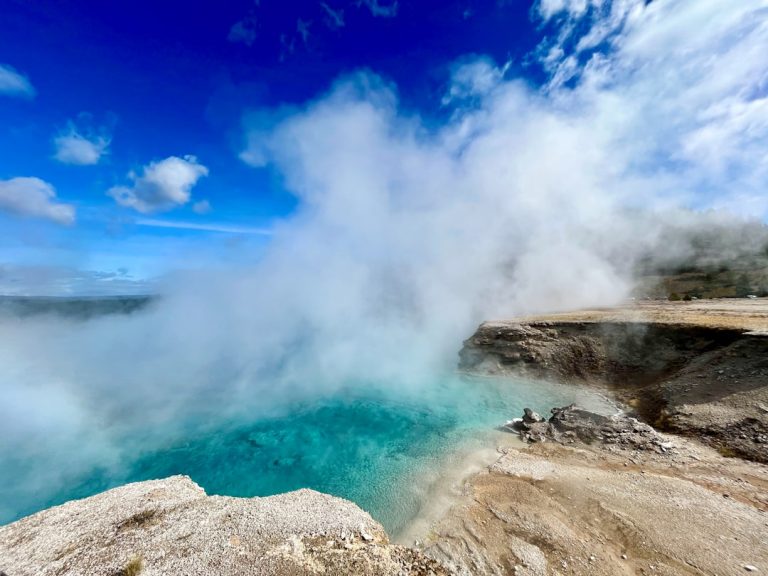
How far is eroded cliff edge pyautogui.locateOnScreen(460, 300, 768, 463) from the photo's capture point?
15.3 m

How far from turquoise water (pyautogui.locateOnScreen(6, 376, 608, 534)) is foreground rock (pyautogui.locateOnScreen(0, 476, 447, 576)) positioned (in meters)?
4.21

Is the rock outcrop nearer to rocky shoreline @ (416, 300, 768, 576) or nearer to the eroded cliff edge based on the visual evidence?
rocky shoreline @ (416, 300, 768, 576)

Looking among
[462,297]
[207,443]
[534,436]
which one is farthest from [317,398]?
[462,297]

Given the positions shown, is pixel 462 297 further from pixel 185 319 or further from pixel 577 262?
pixel 185 319

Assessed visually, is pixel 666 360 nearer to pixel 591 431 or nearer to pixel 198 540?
pixel 591 431

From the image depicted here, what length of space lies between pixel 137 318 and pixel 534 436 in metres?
123

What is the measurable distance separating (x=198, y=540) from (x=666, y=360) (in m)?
29.8

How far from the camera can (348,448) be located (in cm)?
1883

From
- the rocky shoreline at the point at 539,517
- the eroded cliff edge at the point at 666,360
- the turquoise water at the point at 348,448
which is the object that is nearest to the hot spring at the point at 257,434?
the turquoise water at the point at 348,448

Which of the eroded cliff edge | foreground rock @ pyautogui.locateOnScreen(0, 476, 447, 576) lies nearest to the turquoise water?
the eroded cliff edge

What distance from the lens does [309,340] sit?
52.8m

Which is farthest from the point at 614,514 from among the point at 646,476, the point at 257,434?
the point at 257,434

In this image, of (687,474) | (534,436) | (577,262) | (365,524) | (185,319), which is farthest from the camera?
(185,319)

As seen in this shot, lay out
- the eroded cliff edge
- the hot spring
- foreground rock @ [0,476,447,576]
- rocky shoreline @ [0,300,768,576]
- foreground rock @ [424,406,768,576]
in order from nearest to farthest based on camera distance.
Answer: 1. foreground rock @ [0,476,447,576]
2. rocky shoreline @ [0,300,768,576]
3. foreground rock @ [424,406,768,576]
4. the eroded cliff edge
5. the hot spring
